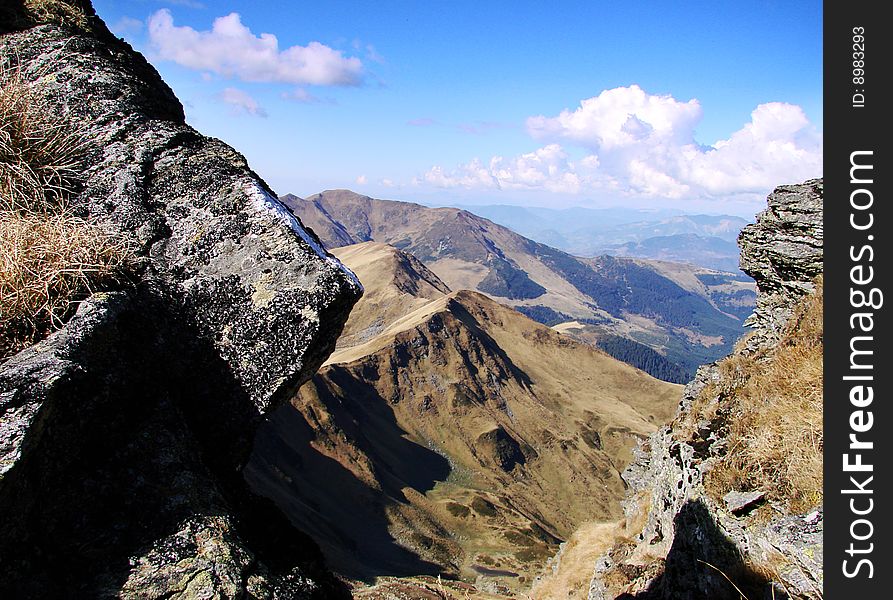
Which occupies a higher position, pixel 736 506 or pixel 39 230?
pixel 39 230

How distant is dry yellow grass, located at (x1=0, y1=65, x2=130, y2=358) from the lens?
4.59 meters

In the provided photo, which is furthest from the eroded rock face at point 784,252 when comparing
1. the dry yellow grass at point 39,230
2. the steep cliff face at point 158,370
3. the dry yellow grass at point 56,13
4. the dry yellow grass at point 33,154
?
the dry yellow grass at point 56,13

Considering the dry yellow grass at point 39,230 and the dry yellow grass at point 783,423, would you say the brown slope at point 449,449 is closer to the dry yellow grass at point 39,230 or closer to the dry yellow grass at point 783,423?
the dry yellow grass at point 783,423

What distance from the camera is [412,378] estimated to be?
161 meters

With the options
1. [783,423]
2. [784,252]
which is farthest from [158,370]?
[784,252]

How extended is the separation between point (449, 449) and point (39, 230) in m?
147

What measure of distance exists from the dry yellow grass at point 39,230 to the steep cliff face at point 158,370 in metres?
0.20

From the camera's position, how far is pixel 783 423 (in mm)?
10289

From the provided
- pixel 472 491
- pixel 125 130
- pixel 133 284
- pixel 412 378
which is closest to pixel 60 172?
pixel 125 130

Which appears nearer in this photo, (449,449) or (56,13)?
(56,13)

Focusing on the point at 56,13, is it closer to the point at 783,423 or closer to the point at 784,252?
the point at 783,423

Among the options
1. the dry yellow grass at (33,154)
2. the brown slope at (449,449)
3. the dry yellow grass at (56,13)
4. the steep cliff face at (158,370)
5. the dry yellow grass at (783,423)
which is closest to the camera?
the steep cliff face at (158,370)

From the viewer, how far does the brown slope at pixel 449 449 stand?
316 ft

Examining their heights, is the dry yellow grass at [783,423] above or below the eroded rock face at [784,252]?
below
